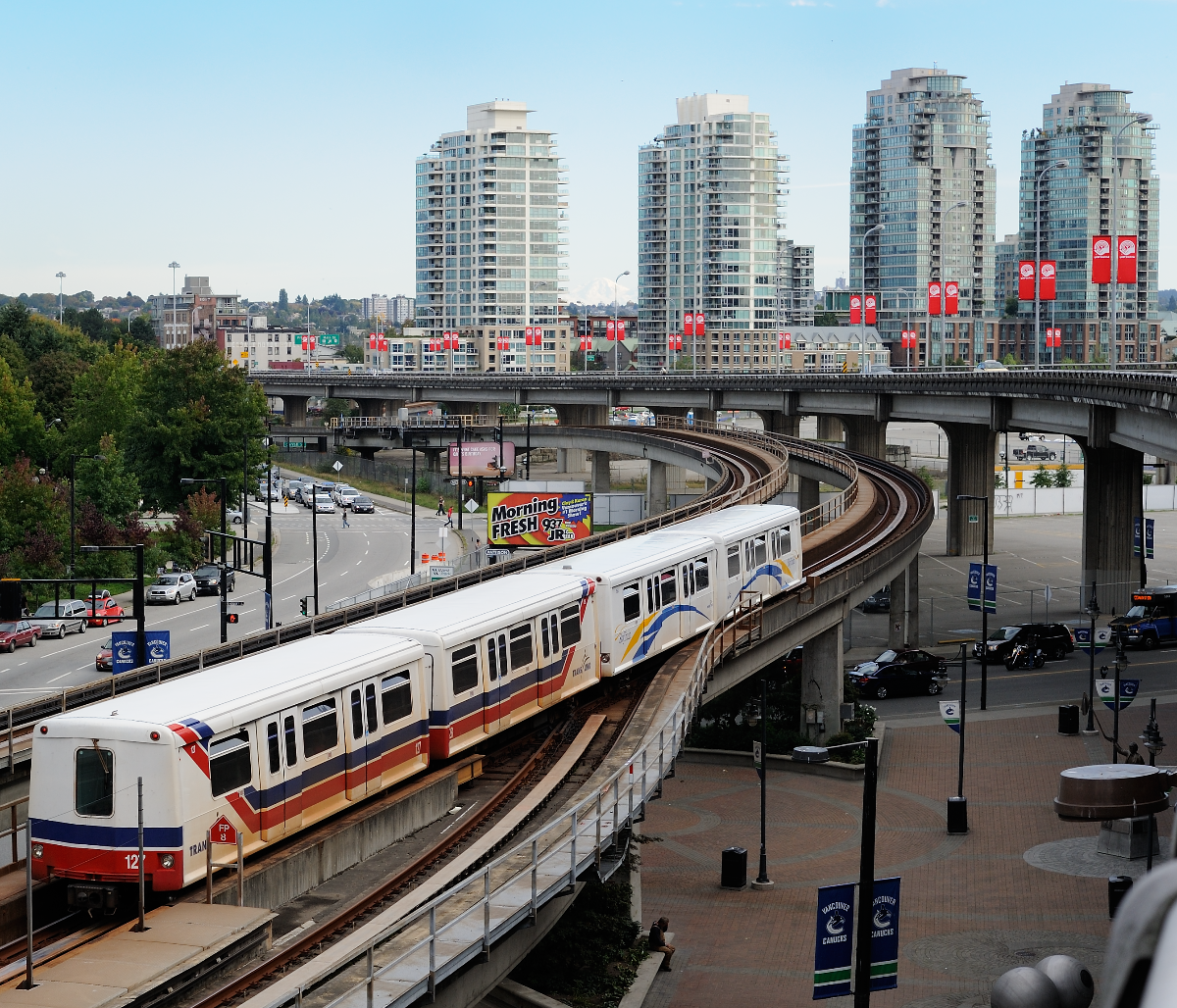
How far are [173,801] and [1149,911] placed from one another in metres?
16.7

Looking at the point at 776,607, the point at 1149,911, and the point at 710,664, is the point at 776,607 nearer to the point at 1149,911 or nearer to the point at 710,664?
the point at 710,664

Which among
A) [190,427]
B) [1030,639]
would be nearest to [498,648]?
[1030,639]

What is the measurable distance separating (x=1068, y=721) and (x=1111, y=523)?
25.5 meters

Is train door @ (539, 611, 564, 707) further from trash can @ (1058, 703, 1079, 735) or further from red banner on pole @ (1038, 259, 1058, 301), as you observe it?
red banner on pole @ (1038, 259, 1058, 301)

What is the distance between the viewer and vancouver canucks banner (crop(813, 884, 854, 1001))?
759 inches

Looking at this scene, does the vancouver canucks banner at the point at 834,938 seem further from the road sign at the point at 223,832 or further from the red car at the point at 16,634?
the red car at the point at 16,634

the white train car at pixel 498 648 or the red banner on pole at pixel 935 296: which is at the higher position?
the red banner on pole at pixel 935 296

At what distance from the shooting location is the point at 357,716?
69.9ft

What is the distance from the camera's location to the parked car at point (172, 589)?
6869 cm

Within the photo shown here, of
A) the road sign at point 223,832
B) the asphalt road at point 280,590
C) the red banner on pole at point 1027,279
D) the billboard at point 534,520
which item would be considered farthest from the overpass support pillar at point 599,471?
the road sign at point 223,832

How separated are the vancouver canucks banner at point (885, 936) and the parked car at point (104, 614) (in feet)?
81.3

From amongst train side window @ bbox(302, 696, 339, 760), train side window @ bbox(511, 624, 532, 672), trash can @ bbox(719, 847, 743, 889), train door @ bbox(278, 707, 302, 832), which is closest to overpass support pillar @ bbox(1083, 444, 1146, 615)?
trash can @ bbox(719, 847, 743, 889)

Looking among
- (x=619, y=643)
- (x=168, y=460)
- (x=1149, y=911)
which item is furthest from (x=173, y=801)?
(x=168, y=460)

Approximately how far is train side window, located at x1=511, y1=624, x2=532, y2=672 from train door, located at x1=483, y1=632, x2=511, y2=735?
32 cm
